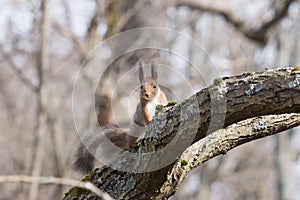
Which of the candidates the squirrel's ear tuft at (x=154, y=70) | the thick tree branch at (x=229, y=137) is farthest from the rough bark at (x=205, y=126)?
the squirrel's ear tuft at (x=154, y=70)

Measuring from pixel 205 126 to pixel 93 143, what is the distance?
0.93m

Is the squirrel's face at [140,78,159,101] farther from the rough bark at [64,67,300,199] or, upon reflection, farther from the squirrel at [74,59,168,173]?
the rough bark at [64,67,300,199]

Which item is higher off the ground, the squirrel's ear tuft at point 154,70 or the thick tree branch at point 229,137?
the squirrel's ear tuft at point 154,70

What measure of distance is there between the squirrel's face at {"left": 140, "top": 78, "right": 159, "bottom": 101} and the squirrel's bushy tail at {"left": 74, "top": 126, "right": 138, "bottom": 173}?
0.68 ft

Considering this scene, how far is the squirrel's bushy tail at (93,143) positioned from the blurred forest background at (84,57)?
42 cm

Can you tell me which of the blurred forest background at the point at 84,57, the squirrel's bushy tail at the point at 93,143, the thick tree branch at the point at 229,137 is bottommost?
the thick tree branch at the point at 229,137

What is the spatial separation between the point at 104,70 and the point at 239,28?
2.98 meters

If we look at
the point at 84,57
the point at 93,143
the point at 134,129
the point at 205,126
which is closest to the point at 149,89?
the point at 134,129

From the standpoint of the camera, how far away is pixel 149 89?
256 cm

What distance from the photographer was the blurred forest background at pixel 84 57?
5.21m

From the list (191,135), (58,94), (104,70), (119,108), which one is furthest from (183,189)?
(191,135)

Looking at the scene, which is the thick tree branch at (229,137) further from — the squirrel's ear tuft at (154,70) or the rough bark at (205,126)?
the squirrel's ear tuft at (154,70)

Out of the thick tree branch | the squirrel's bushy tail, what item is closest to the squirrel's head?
the squirrel's bushy tail

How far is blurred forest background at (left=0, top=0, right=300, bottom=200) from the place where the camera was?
5.21 metres
